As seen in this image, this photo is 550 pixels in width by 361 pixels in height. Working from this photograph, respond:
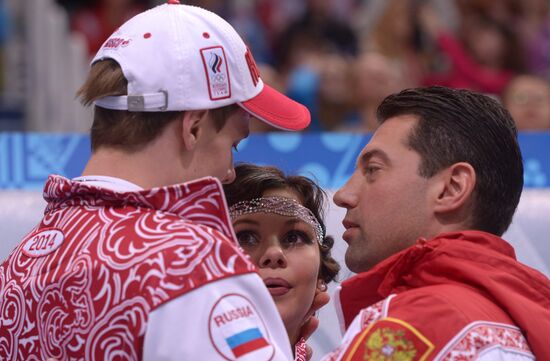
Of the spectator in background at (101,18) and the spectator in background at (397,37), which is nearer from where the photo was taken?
the spectator in background at (397,37)

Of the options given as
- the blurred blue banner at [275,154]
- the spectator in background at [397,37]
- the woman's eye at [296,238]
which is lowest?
the woman's eye at [296,238]

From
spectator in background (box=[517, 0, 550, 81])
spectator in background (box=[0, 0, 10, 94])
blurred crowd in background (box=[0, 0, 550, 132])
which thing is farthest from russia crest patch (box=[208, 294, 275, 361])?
spectator in background (box=[517, 0, 550, 81])

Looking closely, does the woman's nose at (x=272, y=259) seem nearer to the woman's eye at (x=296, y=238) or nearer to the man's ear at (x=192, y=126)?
the woman's eye at (x=296, y=238)

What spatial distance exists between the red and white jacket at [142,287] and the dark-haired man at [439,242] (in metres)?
0.23

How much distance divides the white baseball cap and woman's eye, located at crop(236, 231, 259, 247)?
2.03 ft

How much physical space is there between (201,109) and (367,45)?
434cm

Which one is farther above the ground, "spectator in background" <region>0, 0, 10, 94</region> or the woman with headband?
"spectator in background" <region>0, 0, 10, 94</region>

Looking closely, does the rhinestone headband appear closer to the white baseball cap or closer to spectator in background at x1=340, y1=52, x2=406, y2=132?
the white baseball cap

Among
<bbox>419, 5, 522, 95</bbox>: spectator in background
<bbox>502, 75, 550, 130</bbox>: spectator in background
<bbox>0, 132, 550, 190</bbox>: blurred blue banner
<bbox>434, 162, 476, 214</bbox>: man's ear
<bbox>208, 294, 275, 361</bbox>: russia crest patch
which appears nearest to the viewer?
<bbox>208, 294, 275, 361</bbox>: russia crest patch

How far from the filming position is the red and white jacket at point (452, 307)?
1.81 m

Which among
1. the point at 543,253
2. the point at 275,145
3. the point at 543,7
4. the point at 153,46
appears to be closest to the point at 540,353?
the point at 153,46

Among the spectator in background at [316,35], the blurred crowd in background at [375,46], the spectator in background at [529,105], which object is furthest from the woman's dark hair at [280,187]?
the spectator in background at [316,35]

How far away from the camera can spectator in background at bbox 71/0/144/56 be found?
6.45 meters

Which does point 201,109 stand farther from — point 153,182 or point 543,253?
point 543,253
